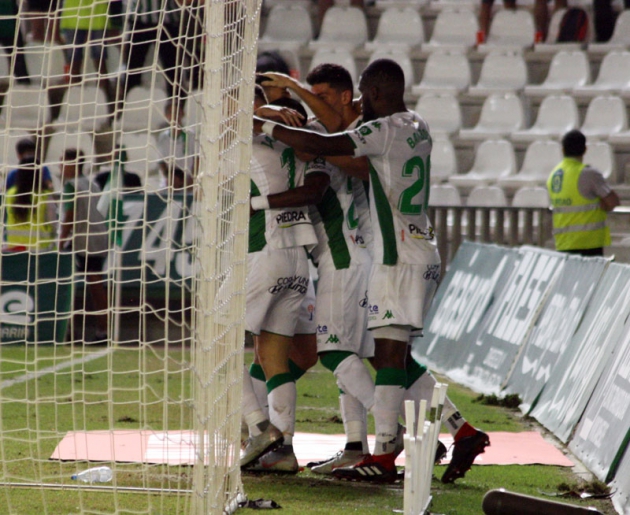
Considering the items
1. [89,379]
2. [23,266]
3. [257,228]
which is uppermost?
[257,228]

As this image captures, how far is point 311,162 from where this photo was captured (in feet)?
17.1

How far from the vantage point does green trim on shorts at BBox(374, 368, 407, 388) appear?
4.86m

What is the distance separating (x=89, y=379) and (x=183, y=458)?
3.36 meters

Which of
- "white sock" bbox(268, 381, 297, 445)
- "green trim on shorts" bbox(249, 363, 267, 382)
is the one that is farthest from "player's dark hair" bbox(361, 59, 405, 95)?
"green trim on shorts" bbox(249, 363, 267, 382)

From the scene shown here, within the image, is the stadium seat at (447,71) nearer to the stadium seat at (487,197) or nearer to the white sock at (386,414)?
the stadium seat at (487,197)

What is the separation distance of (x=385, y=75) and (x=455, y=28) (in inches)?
453

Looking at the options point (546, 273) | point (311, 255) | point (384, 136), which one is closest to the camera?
point (384, 136)

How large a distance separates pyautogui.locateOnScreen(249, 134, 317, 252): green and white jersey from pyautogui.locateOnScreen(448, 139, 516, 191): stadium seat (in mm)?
9103

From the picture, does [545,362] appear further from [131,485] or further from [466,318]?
[131,485]

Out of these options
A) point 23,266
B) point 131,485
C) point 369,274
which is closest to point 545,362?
point 369,274

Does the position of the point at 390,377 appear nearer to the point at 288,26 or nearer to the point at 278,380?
the point at 278,380

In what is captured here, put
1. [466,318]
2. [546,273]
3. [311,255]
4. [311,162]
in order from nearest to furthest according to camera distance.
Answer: [311,162] → [311,255] → [546,273] → [466,318]

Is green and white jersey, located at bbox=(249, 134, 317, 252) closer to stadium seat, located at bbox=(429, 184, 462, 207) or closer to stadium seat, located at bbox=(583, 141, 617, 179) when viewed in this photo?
stadium seat, located at bbox=(429, 184, 462, 207)

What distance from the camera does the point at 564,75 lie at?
1498 cm
